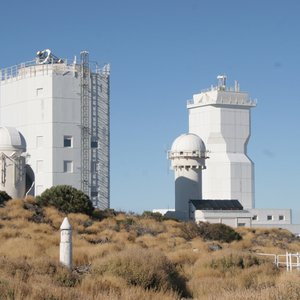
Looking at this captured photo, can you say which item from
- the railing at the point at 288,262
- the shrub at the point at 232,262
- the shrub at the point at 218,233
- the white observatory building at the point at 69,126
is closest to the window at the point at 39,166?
the white observatory building at the point at 69,126

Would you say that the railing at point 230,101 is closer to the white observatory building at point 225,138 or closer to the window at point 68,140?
the white observatory building at point 225,138

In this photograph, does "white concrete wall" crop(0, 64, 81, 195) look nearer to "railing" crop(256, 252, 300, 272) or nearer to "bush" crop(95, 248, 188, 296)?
"railing" crop(256, 252, 300, 272)

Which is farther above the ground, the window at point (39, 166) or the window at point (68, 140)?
the window at point (68, 140)

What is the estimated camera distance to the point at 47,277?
1493 cm

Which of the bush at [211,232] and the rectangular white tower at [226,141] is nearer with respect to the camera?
the bush at [211,232]

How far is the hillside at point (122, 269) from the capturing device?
42.5 feet

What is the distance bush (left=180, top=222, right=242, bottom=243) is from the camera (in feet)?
136

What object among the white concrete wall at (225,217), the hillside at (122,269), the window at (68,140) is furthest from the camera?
the window at (68,140)

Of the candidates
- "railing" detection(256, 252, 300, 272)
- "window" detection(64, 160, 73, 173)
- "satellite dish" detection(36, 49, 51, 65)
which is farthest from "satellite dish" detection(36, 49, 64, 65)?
"railing" detection(256, 252, 300, 272)

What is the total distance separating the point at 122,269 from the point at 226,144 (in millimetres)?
69562

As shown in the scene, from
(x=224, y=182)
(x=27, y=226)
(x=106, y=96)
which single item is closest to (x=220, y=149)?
(x=224, y=182)

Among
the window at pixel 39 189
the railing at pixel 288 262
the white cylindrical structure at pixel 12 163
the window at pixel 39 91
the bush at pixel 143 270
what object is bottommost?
the railing at pixel 288 262

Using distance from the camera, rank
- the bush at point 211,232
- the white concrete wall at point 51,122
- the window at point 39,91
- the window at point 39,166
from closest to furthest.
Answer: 1. the bush at point 211,232
2. the white concrete wall at point 51,122
3. the window at point 39,166
4. the window at point 39,91

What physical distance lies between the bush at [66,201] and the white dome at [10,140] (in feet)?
18.5
